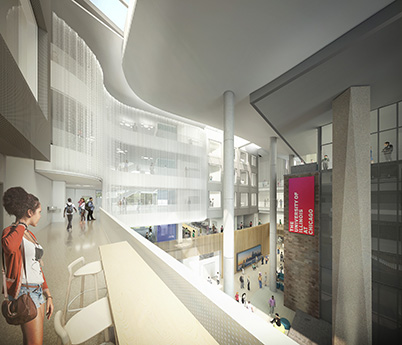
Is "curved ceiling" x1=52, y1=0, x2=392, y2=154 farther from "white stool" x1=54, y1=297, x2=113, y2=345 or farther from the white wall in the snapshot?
"white stool" x1=54, y1=297, x2=113, y2=345

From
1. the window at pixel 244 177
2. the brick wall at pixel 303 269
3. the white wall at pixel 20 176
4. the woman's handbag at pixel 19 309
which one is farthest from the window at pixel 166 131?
the woman's handbag at pixel 19 309

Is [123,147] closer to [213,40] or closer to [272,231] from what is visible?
[213,40]

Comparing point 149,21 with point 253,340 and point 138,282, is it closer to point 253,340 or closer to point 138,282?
point 138,282

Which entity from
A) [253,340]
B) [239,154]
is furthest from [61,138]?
[239,154]

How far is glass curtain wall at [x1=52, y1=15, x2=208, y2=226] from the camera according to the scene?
5516mm

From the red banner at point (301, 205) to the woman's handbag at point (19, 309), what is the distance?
9.68 meters

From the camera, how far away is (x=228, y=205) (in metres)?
6.82

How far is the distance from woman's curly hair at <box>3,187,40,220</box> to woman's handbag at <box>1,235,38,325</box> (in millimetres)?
243

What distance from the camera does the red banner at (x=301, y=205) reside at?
8.49 m

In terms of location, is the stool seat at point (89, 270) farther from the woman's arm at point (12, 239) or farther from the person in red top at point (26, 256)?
the woman's arm at point (12, 239)

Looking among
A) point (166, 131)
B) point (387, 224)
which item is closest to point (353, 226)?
point (387, 224)

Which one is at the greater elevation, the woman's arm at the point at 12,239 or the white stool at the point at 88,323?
the woman's arm at the point at 12,239

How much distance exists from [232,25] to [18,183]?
17.0 feet

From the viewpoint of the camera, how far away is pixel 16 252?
4.33ft
